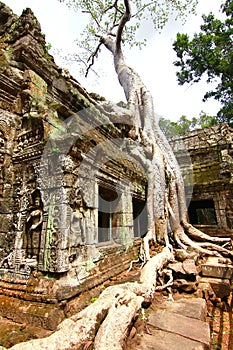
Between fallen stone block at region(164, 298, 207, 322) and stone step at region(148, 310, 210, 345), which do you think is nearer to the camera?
stone step at region(148, 310, 210, 345)

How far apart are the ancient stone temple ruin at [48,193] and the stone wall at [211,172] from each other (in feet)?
15.1

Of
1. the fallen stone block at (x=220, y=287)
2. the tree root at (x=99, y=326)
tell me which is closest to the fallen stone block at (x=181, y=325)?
the tree root at (x=99, y=326)

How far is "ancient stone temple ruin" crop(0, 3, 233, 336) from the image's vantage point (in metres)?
2.47

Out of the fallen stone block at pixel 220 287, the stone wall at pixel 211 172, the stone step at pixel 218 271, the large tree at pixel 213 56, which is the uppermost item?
the large tree at pixel 213 56

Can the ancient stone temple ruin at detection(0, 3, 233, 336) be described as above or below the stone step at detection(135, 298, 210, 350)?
above

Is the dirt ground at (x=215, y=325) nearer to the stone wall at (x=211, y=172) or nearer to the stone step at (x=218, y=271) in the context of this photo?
the stone step at (x=218, y=271)

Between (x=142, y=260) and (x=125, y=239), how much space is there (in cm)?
65

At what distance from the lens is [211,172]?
27.6 feet

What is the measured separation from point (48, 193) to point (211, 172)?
749 cm

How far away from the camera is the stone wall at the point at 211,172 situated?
7.70m

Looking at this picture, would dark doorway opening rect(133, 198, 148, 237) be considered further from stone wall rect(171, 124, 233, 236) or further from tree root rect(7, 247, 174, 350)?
tree root rect(7, 247, 174, 350)

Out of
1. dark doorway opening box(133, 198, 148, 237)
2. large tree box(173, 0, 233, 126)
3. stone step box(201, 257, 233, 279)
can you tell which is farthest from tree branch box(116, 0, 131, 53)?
stone step box(201, 257, 233, 279)

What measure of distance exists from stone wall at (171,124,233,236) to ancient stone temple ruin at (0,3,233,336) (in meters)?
4.59

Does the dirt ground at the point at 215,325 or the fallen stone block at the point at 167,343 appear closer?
the fallen stone block at the point at 167,343
